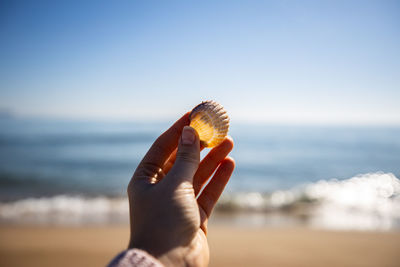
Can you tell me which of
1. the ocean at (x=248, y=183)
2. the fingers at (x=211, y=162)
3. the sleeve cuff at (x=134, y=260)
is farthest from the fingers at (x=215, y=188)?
the ocean at (x=248, y=183)

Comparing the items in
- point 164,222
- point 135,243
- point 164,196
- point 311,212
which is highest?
point 164,196

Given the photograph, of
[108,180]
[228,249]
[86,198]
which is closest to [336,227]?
[228,249]

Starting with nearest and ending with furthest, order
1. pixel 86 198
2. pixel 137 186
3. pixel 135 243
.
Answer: pixel 135 243 → pixel 137 186 → pixel 86 198

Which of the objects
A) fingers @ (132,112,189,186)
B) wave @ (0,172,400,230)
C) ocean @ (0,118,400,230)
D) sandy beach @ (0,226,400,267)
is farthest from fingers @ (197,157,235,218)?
wave @ (0,172,400,230)

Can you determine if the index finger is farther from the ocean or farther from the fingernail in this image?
the ocean

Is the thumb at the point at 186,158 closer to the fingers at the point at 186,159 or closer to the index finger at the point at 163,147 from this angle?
the fingers at the point at 186,159

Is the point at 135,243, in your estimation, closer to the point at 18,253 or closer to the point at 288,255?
the point at 288,255
